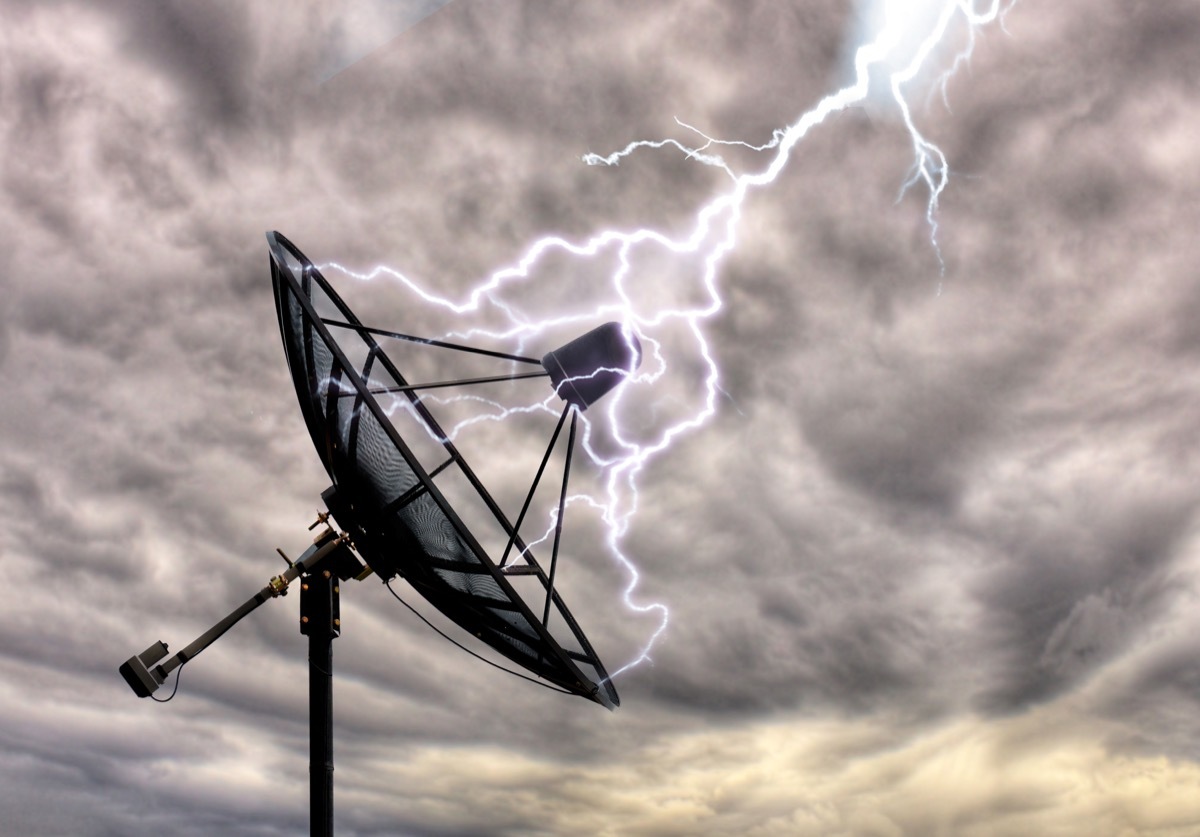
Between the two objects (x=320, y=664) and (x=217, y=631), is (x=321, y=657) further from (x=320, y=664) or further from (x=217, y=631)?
(x=217, y=631)

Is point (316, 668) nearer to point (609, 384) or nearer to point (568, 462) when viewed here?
point (568, 462)

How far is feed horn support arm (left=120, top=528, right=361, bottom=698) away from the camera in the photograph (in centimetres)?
1369

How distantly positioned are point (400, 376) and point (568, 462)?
4.51 m

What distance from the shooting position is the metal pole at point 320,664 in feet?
46.8

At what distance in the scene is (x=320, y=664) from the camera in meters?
14.6

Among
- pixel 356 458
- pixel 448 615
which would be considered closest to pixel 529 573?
pixel 448 615

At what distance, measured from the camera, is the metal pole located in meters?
14.3

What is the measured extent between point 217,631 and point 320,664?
1673 mm

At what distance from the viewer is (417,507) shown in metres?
14.0

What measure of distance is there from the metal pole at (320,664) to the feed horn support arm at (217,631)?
Answer: 11.1 inches

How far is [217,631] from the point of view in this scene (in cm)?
1422

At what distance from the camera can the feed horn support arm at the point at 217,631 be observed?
1369cm

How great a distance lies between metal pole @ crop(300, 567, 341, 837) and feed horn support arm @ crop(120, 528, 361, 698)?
281 mm

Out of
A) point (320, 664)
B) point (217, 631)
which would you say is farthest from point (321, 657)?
point (217, 631)
